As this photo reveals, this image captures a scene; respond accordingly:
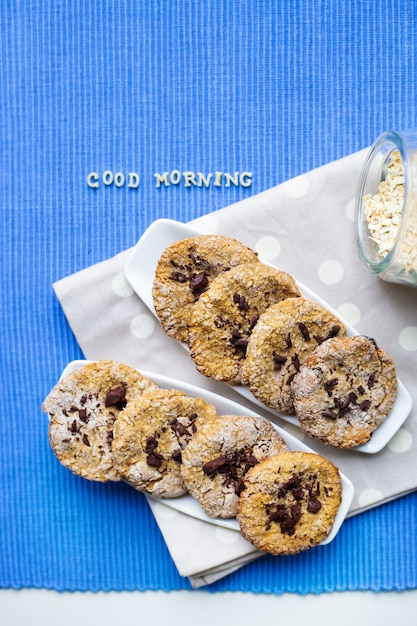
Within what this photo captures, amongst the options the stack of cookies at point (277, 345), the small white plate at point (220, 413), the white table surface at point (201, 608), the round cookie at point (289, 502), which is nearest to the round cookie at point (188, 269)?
the stack of cookies at point (277, 345)

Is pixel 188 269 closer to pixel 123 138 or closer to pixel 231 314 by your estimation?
pixel 231 314

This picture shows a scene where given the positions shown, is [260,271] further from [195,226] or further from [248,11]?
[248,11]

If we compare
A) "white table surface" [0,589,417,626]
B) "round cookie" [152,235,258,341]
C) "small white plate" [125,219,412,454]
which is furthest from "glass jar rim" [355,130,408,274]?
"white table surface" [0,589,417,626]

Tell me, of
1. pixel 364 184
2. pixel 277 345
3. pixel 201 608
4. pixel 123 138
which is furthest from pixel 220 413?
pixel 123 138

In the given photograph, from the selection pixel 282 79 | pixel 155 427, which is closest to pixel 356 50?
pixel 282 79

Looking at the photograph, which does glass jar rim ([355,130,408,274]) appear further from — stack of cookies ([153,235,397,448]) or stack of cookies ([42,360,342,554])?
stack of cookies ([42,360,342,554])
